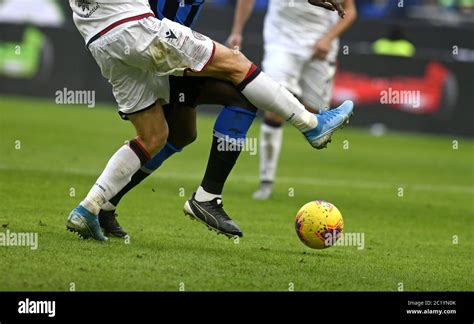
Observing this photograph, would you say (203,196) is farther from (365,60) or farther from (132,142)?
(365,60)

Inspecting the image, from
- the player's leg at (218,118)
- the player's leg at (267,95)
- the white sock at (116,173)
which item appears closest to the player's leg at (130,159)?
the white sock at (116,173)

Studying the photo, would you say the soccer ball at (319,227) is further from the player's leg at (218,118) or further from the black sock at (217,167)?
the black sock at (217,167)

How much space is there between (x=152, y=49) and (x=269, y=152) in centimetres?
487

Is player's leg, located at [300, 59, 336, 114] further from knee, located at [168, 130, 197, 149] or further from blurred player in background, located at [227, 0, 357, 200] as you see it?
knee, located at [168, 130, 197, 149]

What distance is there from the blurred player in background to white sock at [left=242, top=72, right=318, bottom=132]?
4.12 meters

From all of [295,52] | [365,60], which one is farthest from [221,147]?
[365,60]

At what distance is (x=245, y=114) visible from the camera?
764 cm

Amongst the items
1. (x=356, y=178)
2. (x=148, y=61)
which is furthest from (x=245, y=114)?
(x=356, y=178)

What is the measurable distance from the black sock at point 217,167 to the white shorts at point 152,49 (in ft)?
2.22

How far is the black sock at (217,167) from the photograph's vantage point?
25.2ft

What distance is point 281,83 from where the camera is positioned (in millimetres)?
11750

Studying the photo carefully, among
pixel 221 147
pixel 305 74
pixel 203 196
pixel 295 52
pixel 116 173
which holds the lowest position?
pixel 203 196
